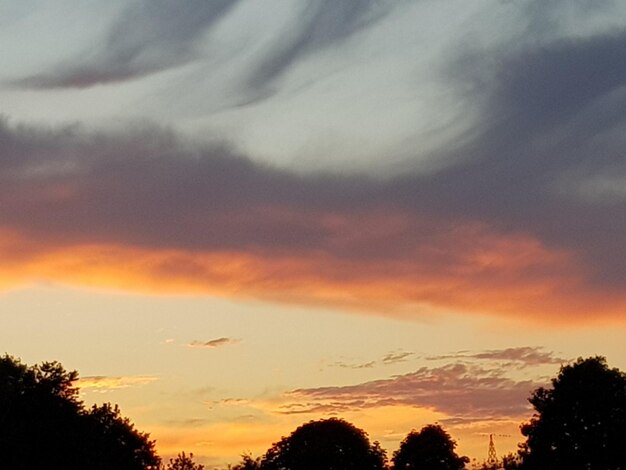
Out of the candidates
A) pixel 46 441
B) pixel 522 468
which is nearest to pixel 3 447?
pixel 46 441

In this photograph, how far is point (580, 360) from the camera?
575ft

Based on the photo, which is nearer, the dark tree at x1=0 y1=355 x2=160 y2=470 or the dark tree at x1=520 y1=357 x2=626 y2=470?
the dark tree at x1=0 y1=355 x2=160 y2=470

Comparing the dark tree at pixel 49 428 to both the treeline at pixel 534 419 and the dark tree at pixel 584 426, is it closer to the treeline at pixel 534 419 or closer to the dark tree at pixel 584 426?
the treeline at pixel 534 419

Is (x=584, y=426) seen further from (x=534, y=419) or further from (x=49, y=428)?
(x=49, y=428)

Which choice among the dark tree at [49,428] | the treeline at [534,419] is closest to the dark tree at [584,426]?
the treeline at [534,419]

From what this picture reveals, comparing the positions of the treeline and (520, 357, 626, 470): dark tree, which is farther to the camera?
(520, 357, 626, 470): dark tree

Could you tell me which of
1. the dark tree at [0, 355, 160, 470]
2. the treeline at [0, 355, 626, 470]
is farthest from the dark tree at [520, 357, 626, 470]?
the dark tree at [0, 355, 160, 470]

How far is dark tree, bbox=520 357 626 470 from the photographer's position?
17000 centimetres

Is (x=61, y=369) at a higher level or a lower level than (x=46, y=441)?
higher

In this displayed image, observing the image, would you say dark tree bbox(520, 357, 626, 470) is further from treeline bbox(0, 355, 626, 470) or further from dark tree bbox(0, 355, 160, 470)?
dark tree bbox(0, 355, 160, 470)

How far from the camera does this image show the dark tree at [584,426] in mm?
170000

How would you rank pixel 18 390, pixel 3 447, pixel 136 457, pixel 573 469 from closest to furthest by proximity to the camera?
pixel 3 447, pixel 18 390, pixel 573 469, pixel 136 457

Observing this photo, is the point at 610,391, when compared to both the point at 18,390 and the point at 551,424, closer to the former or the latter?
the point at 551,424

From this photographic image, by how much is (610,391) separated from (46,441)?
82.5m
